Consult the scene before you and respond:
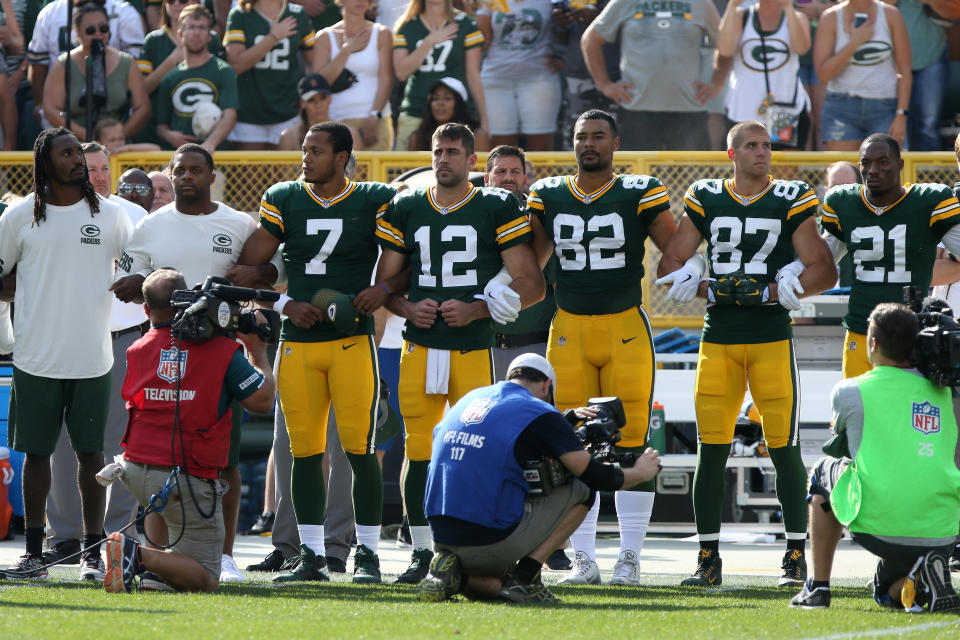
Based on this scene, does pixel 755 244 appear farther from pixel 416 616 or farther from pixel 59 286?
pixel 59 286

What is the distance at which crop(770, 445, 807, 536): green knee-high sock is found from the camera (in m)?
6.94

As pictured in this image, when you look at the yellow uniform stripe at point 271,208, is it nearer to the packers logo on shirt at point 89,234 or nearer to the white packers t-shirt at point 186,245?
the white packers t-shirt at point 186,245

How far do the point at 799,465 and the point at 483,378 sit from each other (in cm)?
158

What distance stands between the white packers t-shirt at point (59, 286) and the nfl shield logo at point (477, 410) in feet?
7.04

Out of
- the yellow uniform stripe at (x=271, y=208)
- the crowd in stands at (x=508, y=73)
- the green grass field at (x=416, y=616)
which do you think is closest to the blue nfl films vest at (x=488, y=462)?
the green grass field at (x=416, y=616)

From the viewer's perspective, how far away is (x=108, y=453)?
26.9 feet

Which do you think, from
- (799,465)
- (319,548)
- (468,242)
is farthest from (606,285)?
(319,548)

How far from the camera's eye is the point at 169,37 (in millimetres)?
11641

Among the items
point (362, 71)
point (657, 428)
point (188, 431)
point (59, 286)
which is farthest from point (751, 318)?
point (362, 71)

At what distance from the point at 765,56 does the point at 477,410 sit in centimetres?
601

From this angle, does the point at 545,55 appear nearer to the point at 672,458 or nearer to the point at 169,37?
the point at 169,37

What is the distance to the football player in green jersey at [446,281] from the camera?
7008 millimetres

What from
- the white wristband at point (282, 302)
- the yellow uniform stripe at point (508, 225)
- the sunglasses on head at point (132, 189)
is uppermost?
the sunglasses on head at point (132, 189)

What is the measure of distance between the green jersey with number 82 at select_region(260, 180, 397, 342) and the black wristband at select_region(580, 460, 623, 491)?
1.71 metres
